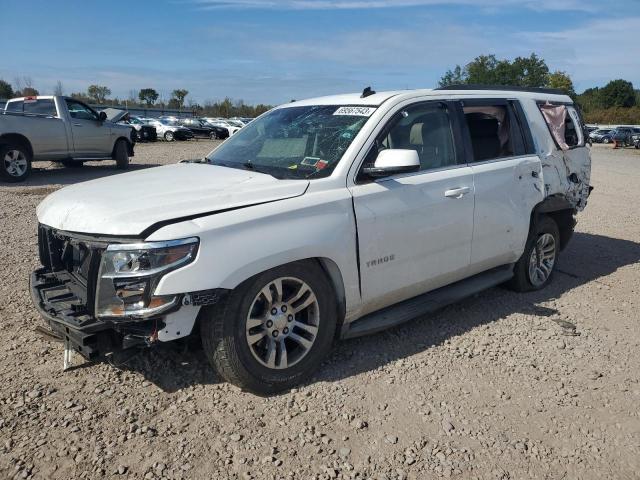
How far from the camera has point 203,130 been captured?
4003cm

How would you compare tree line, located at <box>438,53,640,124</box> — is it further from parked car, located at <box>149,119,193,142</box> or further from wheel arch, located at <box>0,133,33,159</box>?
wheel arch, located at <box>0,133,33,159</box>

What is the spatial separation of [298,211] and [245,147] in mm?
1375

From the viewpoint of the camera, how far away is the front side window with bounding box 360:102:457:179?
403 centimetres

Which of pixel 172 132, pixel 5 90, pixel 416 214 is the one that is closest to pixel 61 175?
pixel 416 214

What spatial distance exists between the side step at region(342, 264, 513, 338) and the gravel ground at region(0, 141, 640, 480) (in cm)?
26

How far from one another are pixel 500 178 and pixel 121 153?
12826 mm

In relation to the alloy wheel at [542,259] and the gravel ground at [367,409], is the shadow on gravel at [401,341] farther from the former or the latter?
the alloy wheel at [542,259]

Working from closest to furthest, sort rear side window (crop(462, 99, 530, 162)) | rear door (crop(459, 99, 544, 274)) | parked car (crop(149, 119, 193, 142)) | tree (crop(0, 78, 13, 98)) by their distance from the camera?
rear door (crop(459, 99, 544, 274)), rear side window (crop(462, 99, 530, 162)), parked car (crop(149, 119, 193, 142)), tree (crop(0, 78, 13, 98))

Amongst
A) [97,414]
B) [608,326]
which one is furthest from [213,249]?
[608,326]

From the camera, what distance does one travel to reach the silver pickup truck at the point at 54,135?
39.6 ft

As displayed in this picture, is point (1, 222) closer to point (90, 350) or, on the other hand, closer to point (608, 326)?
point (90, 350)

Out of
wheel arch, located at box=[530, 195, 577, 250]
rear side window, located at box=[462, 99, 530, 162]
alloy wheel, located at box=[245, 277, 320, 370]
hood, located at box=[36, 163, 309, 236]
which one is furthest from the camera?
wheel arch, located at box=[530, 195, 577, 250]

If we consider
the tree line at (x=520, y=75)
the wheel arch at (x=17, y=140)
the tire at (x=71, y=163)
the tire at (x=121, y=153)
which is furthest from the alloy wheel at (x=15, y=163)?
the tree line at (x=520, y=75)

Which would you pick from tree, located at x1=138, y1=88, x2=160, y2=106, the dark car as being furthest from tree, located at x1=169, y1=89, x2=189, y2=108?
the dark car
